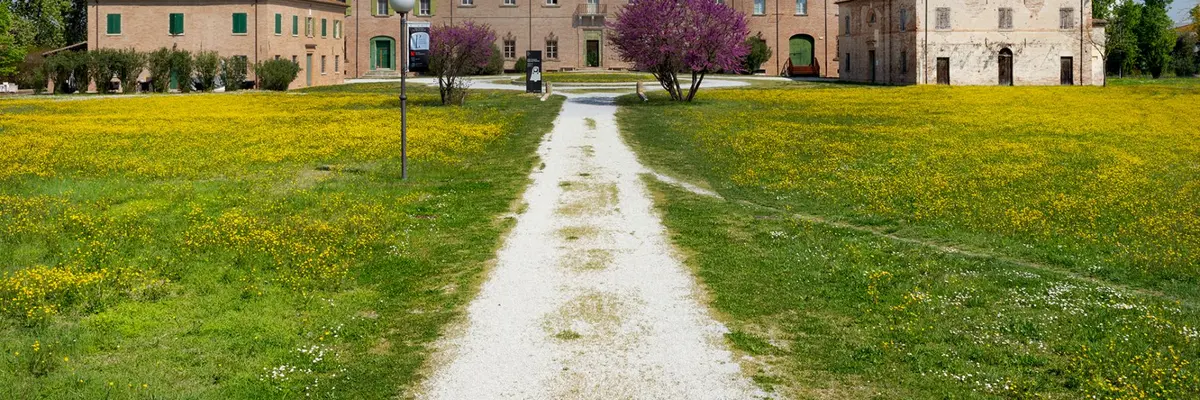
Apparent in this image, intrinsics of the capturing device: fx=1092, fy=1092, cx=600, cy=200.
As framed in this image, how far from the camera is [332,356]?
32.3 ft

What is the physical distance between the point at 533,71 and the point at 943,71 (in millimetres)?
27002

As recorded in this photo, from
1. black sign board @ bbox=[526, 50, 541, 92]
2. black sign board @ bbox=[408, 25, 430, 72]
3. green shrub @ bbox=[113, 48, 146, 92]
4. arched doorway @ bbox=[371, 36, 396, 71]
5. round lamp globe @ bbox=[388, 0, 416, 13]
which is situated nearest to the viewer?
round lamp globe @ bbox=[388, 0, 416, 13]

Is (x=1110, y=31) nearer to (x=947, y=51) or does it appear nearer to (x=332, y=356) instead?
(x=947, y=51)

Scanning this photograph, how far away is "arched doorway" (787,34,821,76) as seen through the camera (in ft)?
254

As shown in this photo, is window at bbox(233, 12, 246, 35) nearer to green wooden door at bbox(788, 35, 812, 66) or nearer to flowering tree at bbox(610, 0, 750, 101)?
flowering tree at bbox(610, 0, 750, 101)

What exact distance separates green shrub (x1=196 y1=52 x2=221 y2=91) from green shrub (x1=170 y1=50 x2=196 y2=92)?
42 centimetres

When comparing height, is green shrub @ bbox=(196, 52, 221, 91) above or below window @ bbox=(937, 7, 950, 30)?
below

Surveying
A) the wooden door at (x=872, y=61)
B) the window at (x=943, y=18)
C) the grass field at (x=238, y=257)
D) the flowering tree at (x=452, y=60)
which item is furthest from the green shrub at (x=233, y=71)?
the window at (x=943, y=18)

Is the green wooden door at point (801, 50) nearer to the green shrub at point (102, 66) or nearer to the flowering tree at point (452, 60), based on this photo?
the flowering tree at point (452, 60)

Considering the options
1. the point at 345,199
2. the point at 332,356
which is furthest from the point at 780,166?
the point at 332,356

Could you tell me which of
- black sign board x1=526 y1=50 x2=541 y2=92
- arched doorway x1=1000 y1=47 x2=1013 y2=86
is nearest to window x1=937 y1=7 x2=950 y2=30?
arched doorway x1=1000 y1=47 x2=1013 y2=86

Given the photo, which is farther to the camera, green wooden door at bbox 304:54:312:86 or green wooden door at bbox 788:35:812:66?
green wooden door at bbox 788:35:812:66

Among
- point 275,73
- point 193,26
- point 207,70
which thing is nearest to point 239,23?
point 193,26

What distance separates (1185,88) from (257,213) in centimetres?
5484
